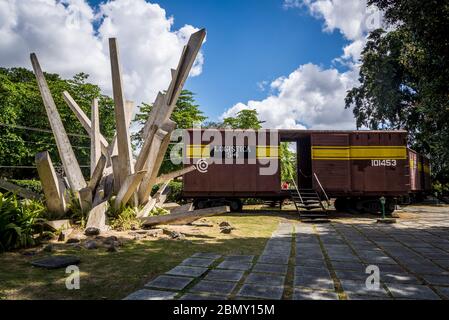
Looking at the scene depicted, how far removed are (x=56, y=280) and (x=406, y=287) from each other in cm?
424

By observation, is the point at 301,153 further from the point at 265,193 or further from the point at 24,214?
the point at 24,214

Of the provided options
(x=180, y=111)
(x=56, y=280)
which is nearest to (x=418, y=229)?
(x=56, y=280)

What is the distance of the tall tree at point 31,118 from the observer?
22.1 meters

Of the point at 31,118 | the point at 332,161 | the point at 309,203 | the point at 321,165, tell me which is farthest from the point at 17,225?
the point at 31,118

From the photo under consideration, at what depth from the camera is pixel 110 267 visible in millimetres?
4051

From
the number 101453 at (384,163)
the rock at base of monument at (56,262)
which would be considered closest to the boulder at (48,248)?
the rock at base of monument at (56,262)

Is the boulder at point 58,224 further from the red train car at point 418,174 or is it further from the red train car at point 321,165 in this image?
the red train car at point 418,174

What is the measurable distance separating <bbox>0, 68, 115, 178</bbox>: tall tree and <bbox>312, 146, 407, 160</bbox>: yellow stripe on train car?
17.5 m

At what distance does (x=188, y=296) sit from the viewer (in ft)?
9.89

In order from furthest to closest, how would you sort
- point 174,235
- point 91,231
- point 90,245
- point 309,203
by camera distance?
1. point 309,203
2. point 174,235
3. point 91,231
4. point 90,245

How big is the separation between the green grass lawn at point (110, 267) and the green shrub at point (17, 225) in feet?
1.10

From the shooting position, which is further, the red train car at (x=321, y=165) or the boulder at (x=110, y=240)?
the red train car at (x=321, y=165)

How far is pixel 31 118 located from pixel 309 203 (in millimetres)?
26021

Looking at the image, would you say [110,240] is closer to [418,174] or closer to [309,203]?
[309,203]
